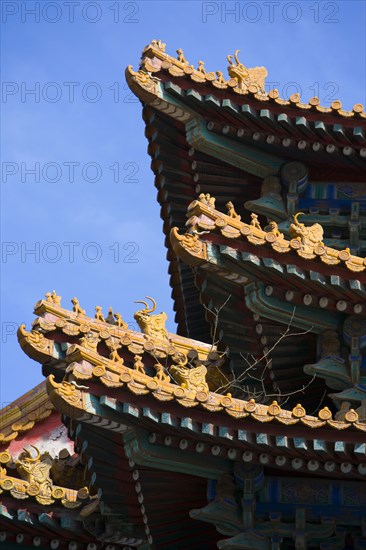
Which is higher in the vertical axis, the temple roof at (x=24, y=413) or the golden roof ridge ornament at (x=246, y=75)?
the golden roof ridge ornament at (x=246, y=75)

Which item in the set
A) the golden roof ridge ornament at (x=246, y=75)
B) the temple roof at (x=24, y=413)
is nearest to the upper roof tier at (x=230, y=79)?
the golden roof ridge ornament at (x=246, y=75)

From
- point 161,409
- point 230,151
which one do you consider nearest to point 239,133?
Answer: point 230,151

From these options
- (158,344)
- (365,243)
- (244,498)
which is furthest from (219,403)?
(365,243)

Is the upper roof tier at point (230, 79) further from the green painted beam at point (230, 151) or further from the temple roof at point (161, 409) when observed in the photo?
the temple roof at point (161, 409)

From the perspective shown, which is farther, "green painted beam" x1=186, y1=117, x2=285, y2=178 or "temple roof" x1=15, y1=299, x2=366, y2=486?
"green painted beam" x1=186, y1=117, x2=285, y2=178

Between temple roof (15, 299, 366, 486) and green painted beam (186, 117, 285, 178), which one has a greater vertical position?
green painted beam (186, 117, 285, 178)

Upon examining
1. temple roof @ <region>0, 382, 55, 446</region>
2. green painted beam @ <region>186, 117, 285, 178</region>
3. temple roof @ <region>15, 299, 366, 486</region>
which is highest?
green painted beam @ <region>186, 117, 285, 178</region>

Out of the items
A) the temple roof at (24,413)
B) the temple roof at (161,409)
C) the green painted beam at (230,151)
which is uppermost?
the green painted beam at (230,151)

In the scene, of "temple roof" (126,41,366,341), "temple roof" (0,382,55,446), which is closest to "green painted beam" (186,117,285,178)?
"temple roof" (126,41,366,341)

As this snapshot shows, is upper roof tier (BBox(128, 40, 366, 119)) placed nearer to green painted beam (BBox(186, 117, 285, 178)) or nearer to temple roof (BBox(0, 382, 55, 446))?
green painted beam (BBox(186, 117, 285, 178))

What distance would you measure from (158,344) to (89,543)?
3126mm

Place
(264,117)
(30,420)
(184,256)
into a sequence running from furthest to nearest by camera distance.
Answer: (30,420) → (264,117) → (184,256)

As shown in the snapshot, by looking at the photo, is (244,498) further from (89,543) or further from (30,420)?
(30,420)

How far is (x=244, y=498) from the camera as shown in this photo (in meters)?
28.7
